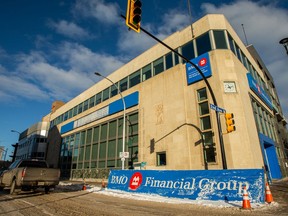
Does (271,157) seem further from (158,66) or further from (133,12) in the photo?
(133,12)

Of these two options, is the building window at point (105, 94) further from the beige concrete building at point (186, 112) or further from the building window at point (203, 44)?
the building window at point (203, 44)

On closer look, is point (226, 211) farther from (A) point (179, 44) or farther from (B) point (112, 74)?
(B) point (112, 74)

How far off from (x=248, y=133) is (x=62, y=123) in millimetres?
35710

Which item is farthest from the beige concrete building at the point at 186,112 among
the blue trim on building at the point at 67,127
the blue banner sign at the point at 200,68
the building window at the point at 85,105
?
the blue trim on building at the point at 67,127

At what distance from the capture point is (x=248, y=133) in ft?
49.5

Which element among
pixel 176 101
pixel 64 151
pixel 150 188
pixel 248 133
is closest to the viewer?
pixel 150 188

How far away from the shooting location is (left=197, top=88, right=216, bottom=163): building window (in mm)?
15541

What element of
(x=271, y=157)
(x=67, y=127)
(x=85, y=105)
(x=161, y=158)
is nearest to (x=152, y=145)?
(x=161, y=158)

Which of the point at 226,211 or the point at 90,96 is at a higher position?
the point at 90,96

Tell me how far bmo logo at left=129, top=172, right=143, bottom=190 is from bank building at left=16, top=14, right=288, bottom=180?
3.70 m

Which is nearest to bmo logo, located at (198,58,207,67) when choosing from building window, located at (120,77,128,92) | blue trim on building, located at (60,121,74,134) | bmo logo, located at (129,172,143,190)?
building window, located at (120,77,128,92)

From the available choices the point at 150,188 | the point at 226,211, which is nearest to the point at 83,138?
the point at 150,188

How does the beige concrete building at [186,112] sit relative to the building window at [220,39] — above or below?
below

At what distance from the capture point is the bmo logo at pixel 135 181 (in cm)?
1165
